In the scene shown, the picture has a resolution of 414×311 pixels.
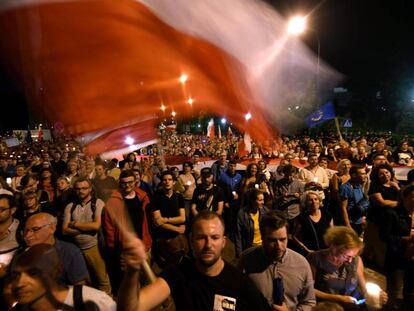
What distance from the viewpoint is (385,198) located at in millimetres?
4664

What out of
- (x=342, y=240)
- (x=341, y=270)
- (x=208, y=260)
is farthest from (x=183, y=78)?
(x=341, y=270)

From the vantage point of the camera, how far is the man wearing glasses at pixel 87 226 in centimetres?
425

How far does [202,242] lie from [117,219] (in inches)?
80.9

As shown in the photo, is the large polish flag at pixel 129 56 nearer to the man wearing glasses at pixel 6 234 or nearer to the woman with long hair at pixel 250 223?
the man wearing glasses at pixel 6 234

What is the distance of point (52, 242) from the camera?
3.02 m

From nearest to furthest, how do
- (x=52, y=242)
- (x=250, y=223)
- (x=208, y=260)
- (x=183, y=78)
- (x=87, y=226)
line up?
(x=208, y=260), (x=52, y=242), (x=183, y=78), (x=87, y=226), (x=250, y=223)

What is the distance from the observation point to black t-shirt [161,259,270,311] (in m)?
2.22

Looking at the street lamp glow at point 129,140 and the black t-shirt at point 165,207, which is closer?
the street lamp glow at point 129,140

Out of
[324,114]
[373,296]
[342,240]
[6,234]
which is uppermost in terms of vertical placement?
[324,114]

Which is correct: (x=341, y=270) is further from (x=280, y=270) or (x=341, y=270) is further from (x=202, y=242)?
(x=202, y=242)

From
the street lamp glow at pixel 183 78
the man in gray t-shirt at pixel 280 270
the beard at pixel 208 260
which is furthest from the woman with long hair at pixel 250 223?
the beard at pixel 208 260

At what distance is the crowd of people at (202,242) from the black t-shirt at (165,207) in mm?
17

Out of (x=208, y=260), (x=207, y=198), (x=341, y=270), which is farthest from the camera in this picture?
(x=207, y=198)

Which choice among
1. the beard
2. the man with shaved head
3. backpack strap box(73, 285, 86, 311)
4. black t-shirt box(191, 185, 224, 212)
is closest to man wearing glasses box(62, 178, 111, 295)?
the man with shaved head
